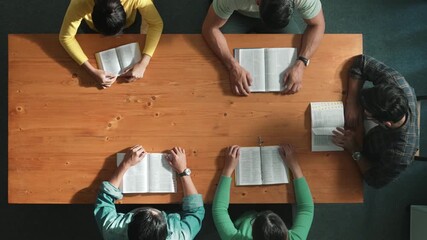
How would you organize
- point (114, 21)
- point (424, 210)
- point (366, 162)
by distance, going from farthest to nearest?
point (424, 210) < point (366, 162) < point (114, 21)

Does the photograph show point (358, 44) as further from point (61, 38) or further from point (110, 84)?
point (61, 38)

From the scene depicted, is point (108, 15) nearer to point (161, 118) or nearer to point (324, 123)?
point (161, 118)

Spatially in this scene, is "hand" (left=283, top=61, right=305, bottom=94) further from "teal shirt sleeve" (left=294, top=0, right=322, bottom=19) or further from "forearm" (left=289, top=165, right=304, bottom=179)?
"forearm" (left=289, top=165, right=304, bottom=179)

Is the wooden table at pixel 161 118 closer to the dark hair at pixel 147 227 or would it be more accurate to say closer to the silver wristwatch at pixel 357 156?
the silver wristwatch at pixel 357 156

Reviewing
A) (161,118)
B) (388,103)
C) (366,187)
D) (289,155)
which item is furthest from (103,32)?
(366,187)

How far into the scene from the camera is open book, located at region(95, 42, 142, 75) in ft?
5.73

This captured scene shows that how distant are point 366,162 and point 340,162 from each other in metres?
0.11

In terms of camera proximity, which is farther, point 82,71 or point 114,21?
point 82,71

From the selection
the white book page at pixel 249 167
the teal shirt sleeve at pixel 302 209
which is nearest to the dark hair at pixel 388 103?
the teal shirt sleeve at pixel 302 209

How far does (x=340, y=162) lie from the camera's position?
5.61ft

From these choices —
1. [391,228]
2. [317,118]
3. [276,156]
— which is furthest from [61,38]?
[391,228]

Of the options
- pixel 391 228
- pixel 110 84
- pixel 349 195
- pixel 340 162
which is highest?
pixel 110 84

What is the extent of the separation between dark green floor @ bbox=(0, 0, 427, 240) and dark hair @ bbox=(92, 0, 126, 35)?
30.2 inches

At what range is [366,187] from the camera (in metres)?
2.30
